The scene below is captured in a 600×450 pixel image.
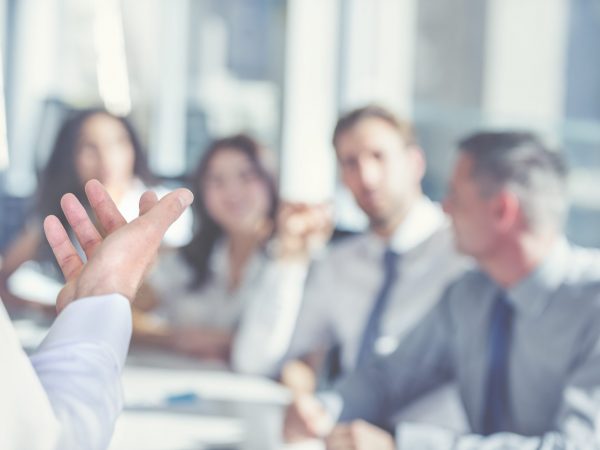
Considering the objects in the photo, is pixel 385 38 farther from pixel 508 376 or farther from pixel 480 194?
pixel 508 376

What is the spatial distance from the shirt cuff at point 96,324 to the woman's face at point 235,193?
1980 millimetres

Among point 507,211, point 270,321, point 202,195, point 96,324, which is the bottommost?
point 270,321

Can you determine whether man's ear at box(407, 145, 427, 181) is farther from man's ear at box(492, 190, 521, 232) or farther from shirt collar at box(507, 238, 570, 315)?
shirt collar at box(507, 238, 570, 315)

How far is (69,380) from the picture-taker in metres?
0.76

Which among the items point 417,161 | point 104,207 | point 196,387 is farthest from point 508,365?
point 104,207

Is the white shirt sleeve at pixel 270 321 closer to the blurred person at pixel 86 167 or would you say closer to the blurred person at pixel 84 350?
the blurred person at pixel 86 167

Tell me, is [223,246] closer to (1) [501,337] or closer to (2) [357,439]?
(1) [501,337]

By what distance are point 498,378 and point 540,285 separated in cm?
21

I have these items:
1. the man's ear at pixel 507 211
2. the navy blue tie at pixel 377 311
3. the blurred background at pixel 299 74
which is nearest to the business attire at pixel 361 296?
the navy blue tie at pixel 377 311

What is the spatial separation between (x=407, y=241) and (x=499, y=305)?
0.53m

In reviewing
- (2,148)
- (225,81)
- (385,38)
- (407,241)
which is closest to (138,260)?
(2,148)

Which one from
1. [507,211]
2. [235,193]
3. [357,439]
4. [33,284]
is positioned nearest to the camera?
[357,439]

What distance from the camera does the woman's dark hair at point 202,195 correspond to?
9.42 feet

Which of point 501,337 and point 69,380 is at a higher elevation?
point 69,380
